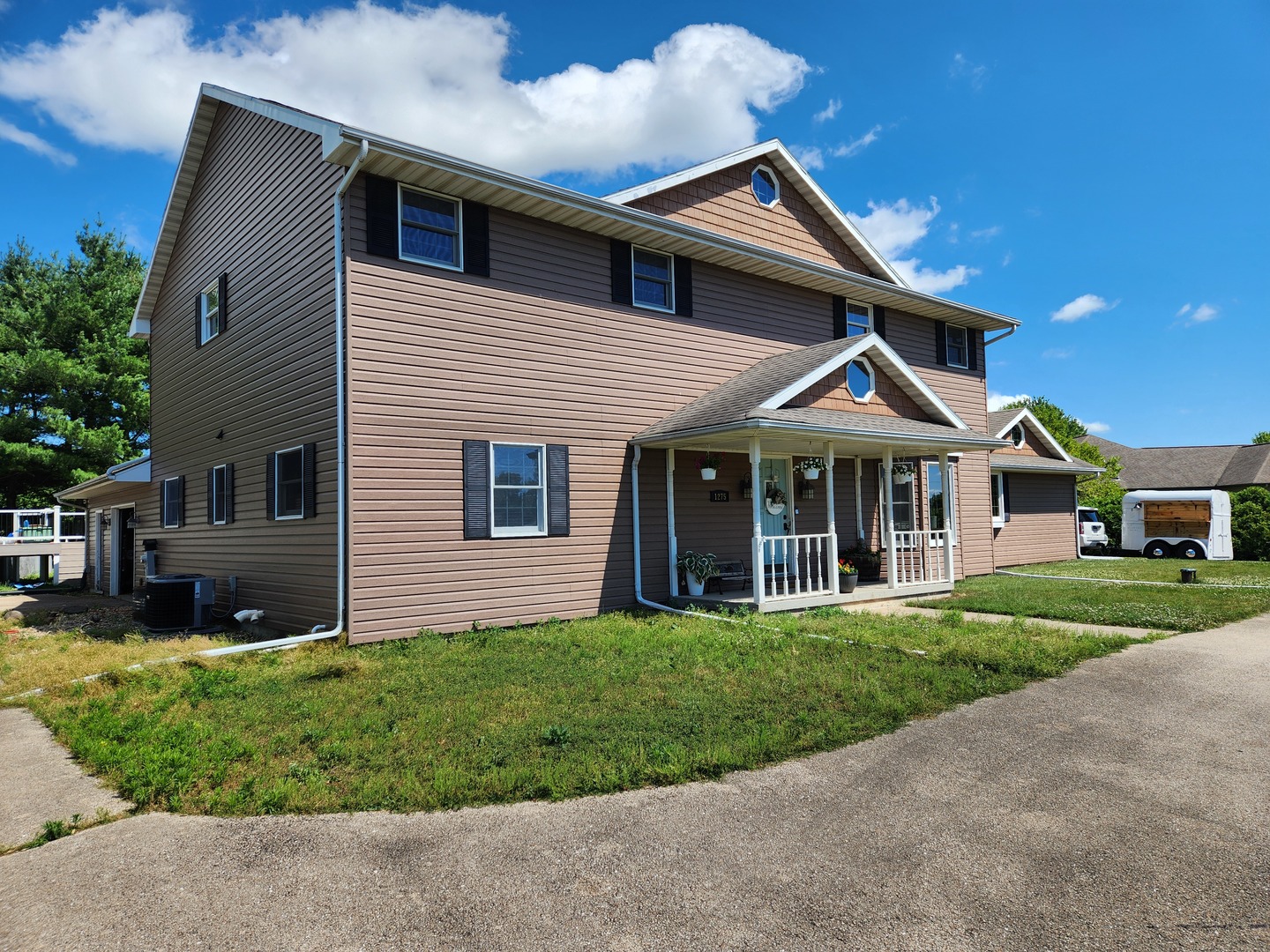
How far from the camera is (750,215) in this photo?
1456 centimetres

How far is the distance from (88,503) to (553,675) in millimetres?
21733

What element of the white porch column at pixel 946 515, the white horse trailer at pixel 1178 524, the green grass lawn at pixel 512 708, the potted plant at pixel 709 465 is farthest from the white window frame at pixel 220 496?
the white horse trailer at pixel 1178 524

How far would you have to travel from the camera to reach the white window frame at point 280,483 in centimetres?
1043

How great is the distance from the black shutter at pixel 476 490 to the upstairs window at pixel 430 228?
8.39 ft

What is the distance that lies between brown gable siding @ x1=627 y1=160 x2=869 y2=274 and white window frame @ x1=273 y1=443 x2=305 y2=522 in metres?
6.64

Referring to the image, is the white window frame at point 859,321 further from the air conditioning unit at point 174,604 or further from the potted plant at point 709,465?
the air conditioning unit at point 174,604

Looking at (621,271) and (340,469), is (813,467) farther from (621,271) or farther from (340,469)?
(340,469)

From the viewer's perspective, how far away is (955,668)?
24.7 feet

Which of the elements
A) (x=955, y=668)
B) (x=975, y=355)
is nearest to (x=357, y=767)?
(x=955, y=668)

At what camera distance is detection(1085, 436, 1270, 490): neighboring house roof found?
36.1 metres

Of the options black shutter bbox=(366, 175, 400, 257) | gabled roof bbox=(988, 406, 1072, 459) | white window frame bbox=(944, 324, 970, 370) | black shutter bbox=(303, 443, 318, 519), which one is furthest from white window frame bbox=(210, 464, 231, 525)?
gabled roof bbox=(988, 406, 1072, 459)

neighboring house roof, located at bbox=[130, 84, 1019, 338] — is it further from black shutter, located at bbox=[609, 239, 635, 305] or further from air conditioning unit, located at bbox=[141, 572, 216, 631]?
air conditioning unit, located at bbox=[141, 572, 216, 631]

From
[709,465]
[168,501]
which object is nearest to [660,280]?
[709,465]

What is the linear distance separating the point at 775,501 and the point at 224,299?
34.4ft
